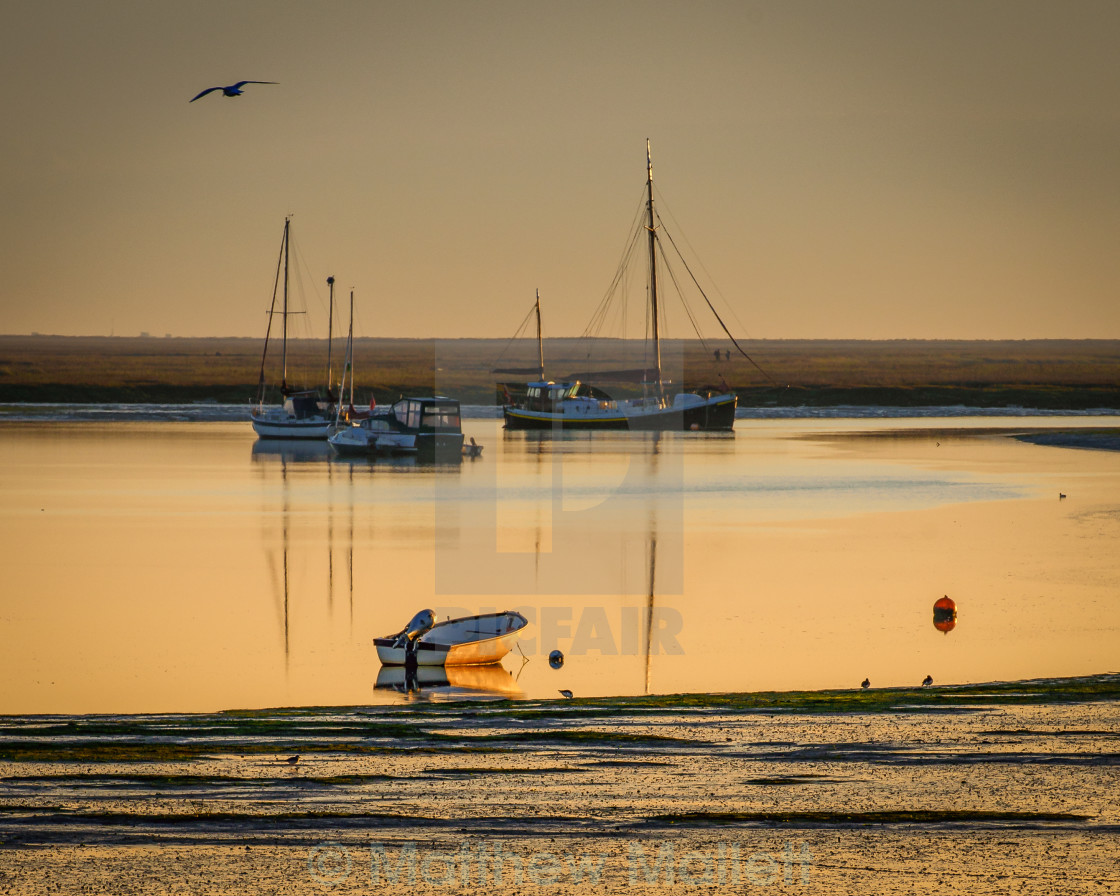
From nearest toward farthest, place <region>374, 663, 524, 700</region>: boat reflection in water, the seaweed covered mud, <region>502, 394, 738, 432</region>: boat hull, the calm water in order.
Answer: the seaweed covered mud, <region>374, 663, 524, 700</region>: boat reflection in water, the calm water, <region>502, 394, 738, 432</region>: boat hull

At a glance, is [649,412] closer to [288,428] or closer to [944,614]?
[288,428]

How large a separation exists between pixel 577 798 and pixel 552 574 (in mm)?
16676

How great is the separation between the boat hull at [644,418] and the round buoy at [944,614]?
62522 mm

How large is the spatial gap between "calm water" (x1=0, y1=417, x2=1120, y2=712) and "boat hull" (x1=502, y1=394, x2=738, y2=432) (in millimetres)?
29290

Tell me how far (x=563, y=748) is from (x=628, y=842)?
2.94 meters

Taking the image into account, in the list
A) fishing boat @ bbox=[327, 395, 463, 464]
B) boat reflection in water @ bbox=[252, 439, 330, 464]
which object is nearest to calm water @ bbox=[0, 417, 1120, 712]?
boat reflection in water @ bbox=[252, 439, 330, 464]

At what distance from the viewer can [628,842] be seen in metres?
9.65

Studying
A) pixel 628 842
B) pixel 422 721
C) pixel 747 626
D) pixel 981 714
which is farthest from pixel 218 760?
pixel 747 626

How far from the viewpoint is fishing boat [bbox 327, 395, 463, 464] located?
6156cm

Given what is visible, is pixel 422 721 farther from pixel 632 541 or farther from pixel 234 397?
pixel 234 397

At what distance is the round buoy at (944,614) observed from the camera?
70.2 ft

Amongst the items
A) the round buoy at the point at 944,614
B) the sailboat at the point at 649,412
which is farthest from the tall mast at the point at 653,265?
the round buoy at the point at 944,614

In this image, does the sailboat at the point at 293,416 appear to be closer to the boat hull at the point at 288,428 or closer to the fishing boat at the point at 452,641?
the boat hull at the point at 288,428

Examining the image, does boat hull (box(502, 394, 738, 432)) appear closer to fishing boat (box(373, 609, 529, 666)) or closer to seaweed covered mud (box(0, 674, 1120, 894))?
fishing boat (box(373, 609, 529, 666))
